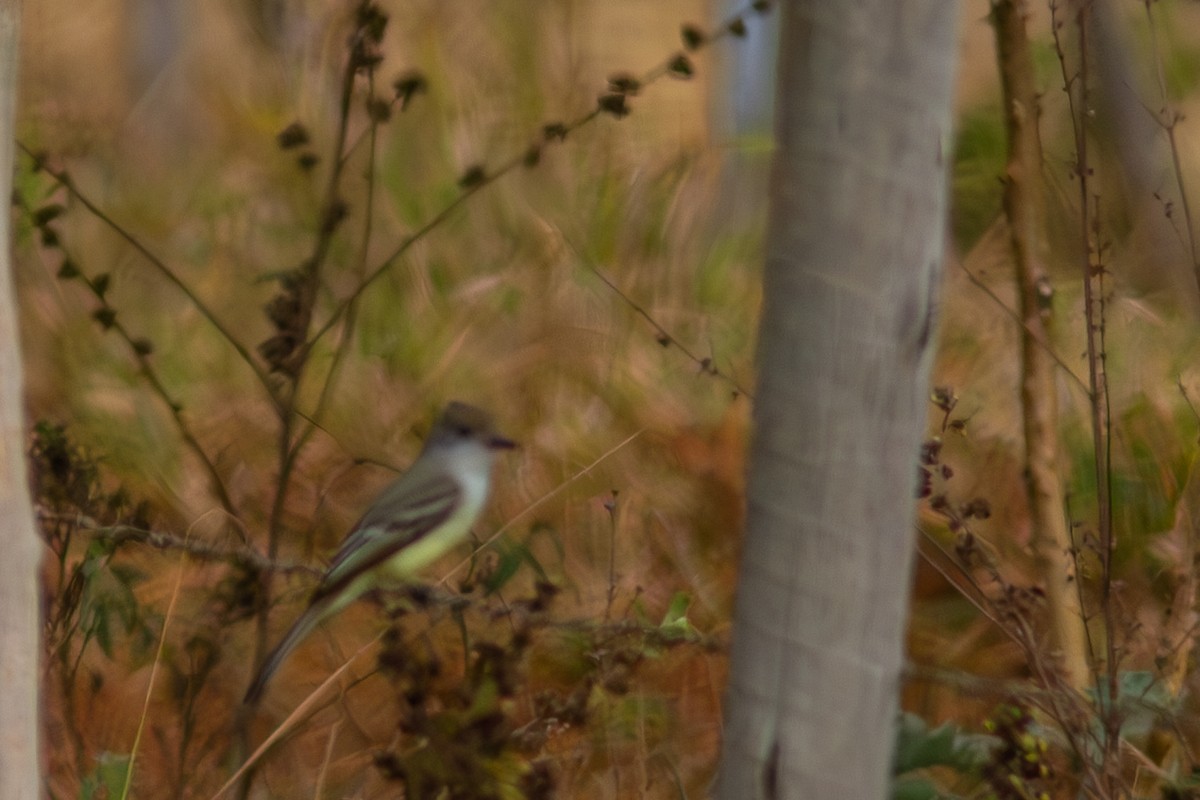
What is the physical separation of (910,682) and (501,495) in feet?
2.26

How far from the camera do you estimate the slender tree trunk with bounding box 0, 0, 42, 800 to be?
1.36 m

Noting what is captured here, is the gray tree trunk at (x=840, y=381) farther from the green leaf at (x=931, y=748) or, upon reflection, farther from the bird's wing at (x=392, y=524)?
the bird's wing at (x=392, y=524)

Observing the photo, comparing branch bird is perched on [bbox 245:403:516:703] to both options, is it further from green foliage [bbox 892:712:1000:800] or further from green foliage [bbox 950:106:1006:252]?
green foliage [bbox 950:106:1006:252]

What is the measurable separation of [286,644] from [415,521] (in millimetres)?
257

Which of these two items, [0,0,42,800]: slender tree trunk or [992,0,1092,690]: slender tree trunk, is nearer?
[0,0,42,800]: slender tree trunk

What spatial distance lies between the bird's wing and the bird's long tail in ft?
0.06

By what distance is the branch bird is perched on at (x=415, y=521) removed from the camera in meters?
1.98

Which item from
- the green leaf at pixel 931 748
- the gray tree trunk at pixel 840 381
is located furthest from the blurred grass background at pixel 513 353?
the gray tree trunk at pixel 840 381

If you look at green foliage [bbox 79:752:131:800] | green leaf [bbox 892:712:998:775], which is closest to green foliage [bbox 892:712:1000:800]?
green leaf [bbox 892:712:998:775]

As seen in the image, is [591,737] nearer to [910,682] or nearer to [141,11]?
[910,682]

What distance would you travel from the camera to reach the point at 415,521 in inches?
83.7

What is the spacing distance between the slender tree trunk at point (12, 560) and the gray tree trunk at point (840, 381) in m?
0.64

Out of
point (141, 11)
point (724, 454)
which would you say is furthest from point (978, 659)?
point (141, 11)

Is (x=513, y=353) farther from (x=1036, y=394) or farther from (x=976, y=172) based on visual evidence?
(x=976, y=172)
